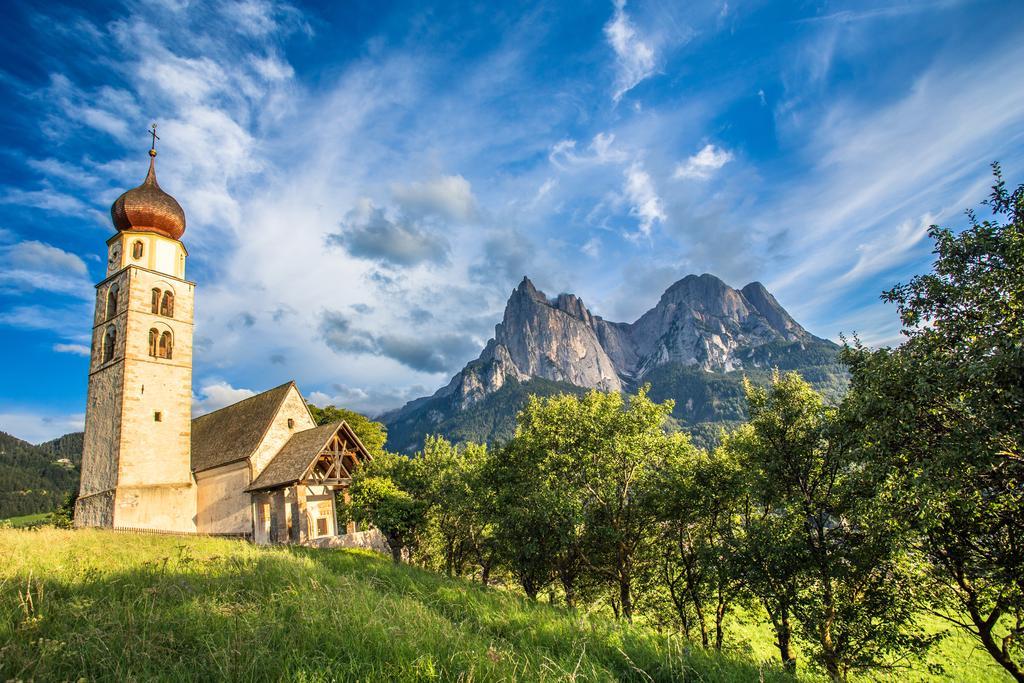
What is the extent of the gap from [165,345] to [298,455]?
12.5 m

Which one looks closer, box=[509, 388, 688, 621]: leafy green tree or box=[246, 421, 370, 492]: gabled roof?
box=[509, 388, 688, 621]: leafy green tree

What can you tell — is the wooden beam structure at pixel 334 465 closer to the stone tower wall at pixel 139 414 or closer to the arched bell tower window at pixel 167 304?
the stone tower wall at pixel 139 414

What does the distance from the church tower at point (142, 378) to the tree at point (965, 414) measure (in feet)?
118

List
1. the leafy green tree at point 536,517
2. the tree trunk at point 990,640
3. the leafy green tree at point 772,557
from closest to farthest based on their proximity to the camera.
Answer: the tree trunk at point 990,640, the leafy green tree at point 772,557, the leafy green tree at point 536,517

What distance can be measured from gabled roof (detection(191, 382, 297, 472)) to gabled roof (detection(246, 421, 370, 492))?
181cm

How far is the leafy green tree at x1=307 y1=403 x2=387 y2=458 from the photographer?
147ft

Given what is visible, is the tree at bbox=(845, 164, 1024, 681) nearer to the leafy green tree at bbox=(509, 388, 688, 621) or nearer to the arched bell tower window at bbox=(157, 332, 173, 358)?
the leafy green tree at bbox=(509, 388, 688, 621)

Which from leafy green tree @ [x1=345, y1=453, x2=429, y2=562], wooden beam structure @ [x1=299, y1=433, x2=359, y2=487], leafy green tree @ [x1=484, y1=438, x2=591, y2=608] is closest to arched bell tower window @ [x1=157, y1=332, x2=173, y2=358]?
wooden beam structure @ [x1=299, y1=433, x2=359, y2=487]

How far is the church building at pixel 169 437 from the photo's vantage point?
28578 millimetres

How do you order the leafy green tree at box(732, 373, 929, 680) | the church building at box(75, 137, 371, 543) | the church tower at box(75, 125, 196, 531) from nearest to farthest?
1. the leafy green tree at box(732, 373, 929, 680)
2. the church building at box(75, 137, 371, 543)
3. the church tower at box(75, 125, 196, 531)

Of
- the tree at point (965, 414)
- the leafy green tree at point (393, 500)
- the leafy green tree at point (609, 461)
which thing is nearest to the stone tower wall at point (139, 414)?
the leafy green tree at point (393, 500)

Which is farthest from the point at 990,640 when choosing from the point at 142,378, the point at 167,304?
the point at 167,304

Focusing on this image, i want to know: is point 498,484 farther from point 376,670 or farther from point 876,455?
point 376,670

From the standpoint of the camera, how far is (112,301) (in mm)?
32906
